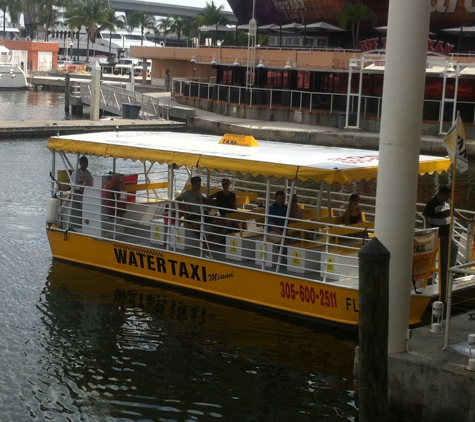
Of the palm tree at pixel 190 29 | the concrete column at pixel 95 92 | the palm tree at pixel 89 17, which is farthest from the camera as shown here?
the palm tree at pixel 190 29

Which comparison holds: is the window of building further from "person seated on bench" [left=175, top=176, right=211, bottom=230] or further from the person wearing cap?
"person seated on bench" [left=175, top=176, right=211, bottom=230]

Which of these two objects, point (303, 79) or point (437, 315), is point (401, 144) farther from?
point (303, 79)

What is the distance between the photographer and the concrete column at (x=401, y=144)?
459 inches

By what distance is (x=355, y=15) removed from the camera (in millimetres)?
69625

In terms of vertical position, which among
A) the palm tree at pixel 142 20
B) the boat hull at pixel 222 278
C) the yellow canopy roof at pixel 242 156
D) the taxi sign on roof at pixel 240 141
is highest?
the palm tree at pixel 142 20

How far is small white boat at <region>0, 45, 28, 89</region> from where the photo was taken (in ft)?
297

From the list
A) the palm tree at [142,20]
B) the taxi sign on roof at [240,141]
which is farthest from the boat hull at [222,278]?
the palm tree at [142,20]

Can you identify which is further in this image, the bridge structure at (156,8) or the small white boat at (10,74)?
the bridge structure at (156,8)

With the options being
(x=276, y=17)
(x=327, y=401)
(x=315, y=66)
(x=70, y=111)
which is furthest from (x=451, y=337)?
(x=276, y=17)

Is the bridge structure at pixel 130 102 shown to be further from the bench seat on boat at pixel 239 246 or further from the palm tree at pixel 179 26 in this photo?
the palm tree at pixel 179 26

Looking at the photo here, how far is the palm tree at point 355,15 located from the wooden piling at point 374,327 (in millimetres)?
61357

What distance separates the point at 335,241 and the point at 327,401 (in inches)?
170

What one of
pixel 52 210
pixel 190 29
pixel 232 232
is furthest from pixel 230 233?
pixel 190 29

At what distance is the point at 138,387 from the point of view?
531 inches
